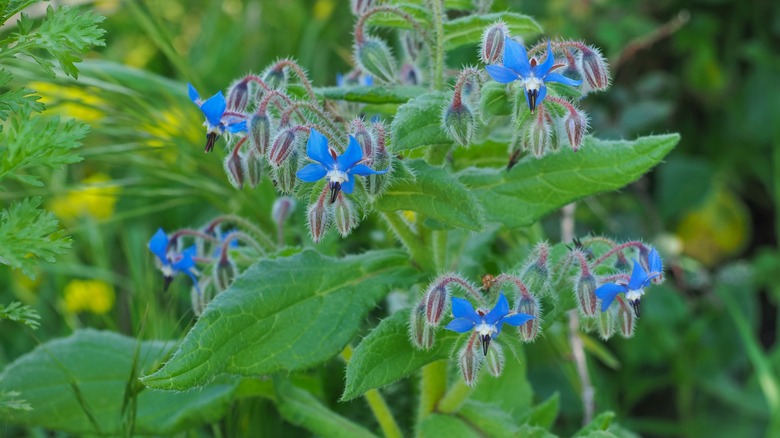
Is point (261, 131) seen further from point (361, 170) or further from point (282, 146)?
point (361, 170)

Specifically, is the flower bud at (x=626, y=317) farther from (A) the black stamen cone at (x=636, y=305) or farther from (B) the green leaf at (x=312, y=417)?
(B) the green leaf at (x=312, y=417)

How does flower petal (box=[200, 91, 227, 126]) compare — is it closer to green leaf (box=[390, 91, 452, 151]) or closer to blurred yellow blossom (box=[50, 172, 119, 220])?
green leaf (box=[390, 91, 452, 151])

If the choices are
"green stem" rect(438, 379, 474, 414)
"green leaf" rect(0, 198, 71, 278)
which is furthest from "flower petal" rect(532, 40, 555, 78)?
"green leaf" rect(0, 198, 71, 278)

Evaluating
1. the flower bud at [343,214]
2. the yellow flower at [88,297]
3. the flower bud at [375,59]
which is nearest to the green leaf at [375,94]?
the flower bud at [375,59]

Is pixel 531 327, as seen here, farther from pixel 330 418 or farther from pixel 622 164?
pixel 330 418

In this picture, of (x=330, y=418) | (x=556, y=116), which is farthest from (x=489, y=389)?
(x=556, y=116)

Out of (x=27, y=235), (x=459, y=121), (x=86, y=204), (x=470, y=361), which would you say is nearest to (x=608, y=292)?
(x=470, y=361)

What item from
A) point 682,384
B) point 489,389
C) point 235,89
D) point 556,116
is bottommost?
point 682,384
